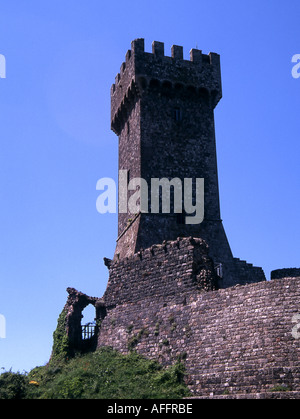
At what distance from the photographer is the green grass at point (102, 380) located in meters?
16.3

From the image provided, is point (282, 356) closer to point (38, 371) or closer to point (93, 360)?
point (93, 360)

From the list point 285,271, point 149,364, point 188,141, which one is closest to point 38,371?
point 149,364

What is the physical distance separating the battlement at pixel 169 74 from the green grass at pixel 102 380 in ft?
49.5

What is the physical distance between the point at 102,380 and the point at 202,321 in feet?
11.8

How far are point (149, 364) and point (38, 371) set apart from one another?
5.73 m

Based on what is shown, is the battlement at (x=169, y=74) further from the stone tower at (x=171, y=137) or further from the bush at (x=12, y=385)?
the bush at (x=12, y=385)

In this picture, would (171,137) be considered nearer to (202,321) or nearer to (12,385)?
(202,321)

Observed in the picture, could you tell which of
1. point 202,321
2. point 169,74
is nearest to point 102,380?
point 202,321

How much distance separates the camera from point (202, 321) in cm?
1731

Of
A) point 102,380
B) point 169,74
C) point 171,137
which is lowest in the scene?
point 102,380

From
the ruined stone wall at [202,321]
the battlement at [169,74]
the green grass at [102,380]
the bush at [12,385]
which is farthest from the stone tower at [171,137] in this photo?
the bush at [12,385]

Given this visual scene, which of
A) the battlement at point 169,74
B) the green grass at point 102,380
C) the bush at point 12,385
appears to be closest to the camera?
the green grass at point 102,380
